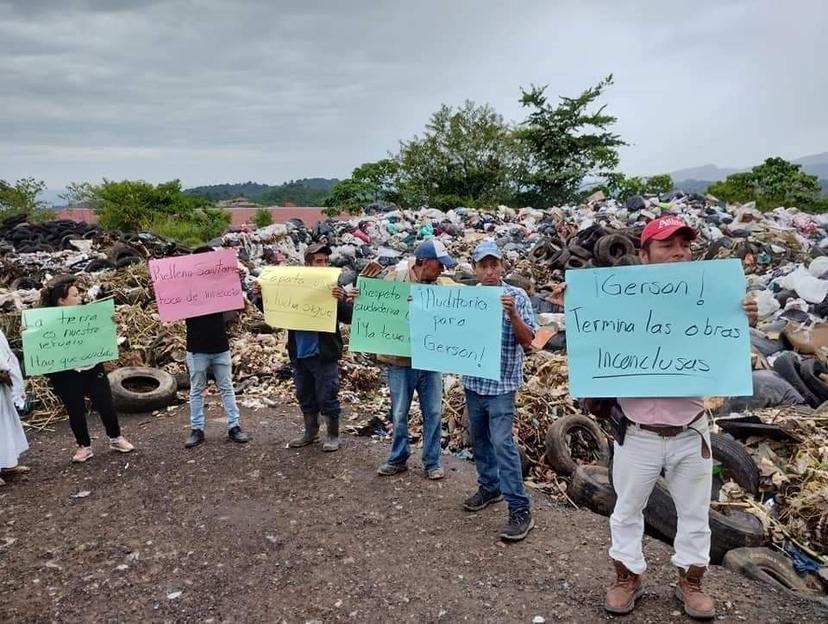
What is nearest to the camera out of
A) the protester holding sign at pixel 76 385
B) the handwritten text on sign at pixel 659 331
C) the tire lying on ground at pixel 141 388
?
the handwritten text on sign at pixel 659 331

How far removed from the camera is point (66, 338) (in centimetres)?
491

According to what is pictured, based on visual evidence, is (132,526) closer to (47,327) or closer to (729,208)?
(47,327)

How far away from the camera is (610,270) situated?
291 centimetres

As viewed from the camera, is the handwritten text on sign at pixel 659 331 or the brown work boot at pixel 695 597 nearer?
the handwritten text on sign at pixel 659 331

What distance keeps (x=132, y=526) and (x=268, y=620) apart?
5.06 feet

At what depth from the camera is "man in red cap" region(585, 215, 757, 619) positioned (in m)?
2.71

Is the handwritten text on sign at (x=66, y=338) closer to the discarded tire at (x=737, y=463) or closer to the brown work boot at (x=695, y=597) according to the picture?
the brown work boot at (x=695, y=597)

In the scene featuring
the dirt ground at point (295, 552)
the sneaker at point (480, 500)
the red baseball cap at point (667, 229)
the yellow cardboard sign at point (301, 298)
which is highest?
the red baseball cap at point (667, 229)

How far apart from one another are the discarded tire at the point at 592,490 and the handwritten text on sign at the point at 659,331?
5.42 ft

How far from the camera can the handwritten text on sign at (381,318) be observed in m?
4.32

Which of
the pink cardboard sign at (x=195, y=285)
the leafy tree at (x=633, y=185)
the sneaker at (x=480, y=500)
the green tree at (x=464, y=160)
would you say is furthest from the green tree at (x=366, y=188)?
the sneaker at (x=480, y=500)

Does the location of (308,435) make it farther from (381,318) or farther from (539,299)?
(539,299)

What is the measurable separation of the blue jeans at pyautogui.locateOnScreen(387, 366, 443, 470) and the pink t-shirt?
5.91 feet

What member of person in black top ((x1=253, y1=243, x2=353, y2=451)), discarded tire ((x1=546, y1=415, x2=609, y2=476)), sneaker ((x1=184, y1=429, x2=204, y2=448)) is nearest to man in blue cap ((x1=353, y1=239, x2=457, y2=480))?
person in black top ((x1=253, y1=243, x2=353, y2=451))
